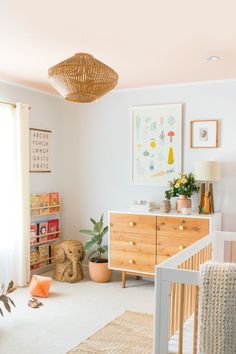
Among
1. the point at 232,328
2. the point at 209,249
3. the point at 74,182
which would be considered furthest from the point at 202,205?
the point at 232,328

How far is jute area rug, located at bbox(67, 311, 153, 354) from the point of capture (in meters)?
3.02

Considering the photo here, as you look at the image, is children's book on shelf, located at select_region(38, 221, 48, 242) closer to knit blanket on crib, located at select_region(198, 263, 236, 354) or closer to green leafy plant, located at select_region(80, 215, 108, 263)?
green leafy plant, located at select_region(80, 215, 108, 263)

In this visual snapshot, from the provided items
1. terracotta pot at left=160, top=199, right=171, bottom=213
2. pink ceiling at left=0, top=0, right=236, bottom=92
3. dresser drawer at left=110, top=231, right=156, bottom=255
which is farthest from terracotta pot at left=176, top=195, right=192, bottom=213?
pink ceiling at left=0, top=0, right=236, bottom=92

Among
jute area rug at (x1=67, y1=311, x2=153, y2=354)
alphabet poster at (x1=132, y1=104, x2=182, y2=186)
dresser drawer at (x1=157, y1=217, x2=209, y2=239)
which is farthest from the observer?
alphabet poster at (x1=132, y1=104, x2=182, y2=186)

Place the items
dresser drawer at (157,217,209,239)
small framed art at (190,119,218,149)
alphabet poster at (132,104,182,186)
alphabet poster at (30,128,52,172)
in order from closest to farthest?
dresser drawer at (157,217,209,239) → small framed art at (190,119,218,149) → alphabet poster at (132,104,182,186) → alphabet poster at (30,128,52,172)

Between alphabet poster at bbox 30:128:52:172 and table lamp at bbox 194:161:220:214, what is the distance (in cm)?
194

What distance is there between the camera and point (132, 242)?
4.40 metres

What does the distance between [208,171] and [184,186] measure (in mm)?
335

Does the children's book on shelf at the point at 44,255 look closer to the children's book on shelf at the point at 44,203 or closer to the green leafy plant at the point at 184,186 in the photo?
the children's book on shelf at the point at 44,203

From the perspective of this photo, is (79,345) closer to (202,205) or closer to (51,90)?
(202,205)

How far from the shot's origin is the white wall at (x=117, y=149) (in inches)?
171

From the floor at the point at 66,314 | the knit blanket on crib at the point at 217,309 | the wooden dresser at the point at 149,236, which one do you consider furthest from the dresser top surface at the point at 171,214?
the knit blanket on crib at the point at 217,309

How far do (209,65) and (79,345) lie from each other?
264 centimetres

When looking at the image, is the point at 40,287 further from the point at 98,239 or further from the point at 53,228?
the point at 53,228
